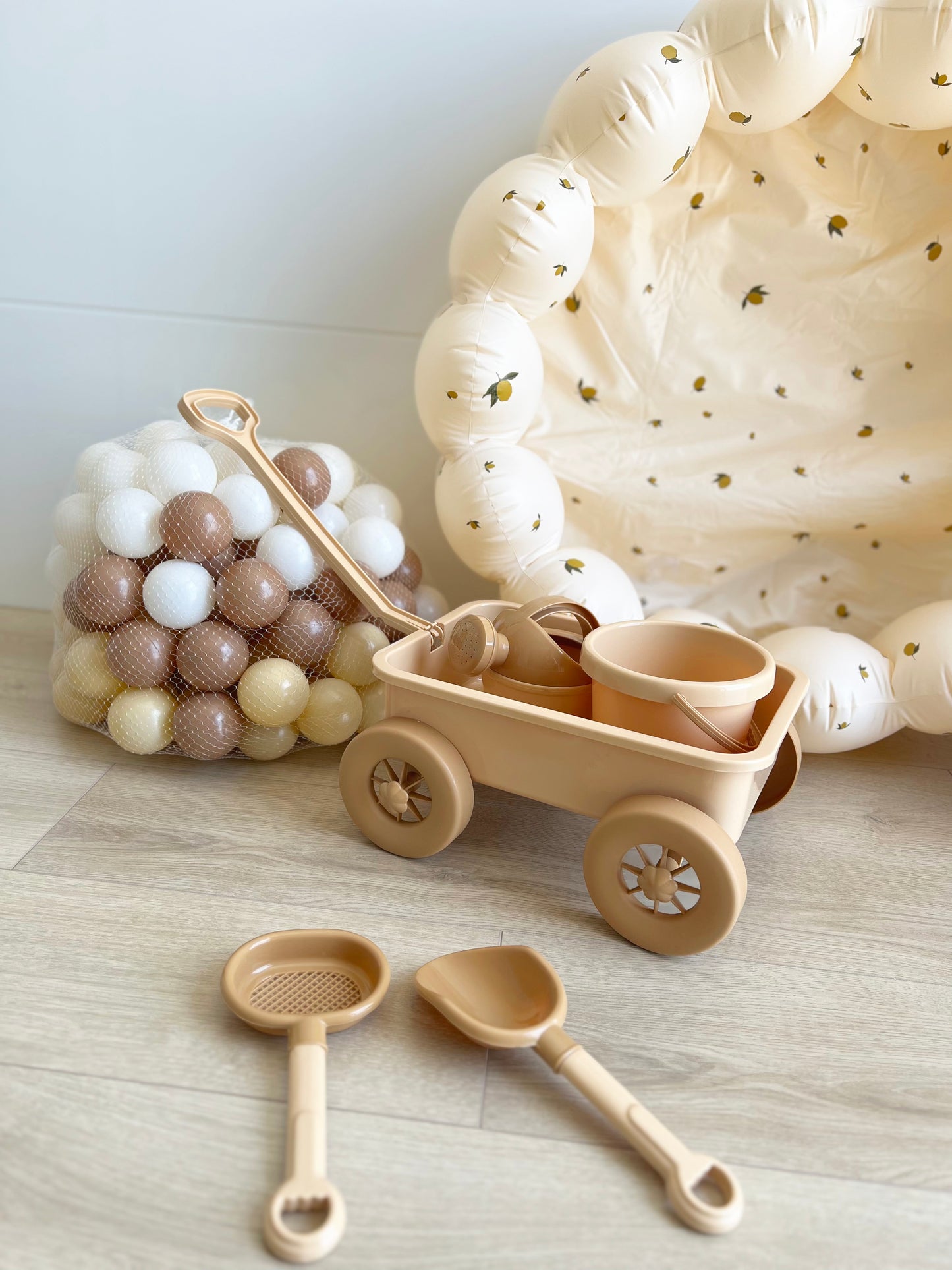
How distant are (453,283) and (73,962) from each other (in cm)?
77

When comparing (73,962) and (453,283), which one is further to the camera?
(453,283)

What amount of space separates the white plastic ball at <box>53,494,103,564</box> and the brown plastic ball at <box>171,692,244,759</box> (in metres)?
0.20

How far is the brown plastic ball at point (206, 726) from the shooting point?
1.00 meters

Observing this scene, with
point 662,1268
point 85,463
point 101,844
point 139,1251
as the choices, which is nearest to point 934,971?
point 662,1268

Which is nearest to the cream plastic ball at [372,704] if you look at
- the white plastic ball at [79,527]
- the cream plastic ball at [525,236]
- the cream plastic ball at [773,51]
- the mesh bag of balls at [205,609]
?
the mesh bag of balls at [205,609]

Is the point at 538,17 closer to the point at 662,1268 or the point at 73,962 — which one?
the point at 73,962

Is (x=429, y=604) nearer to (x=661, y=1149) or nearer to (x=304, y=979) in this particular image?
(x=304, y=979)

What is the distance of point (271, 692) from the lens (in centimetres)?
100

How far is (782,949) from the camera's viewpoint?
0.83m

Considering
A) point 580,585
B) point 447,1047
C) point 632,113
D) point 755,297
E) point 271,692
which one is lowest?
point 447,1047

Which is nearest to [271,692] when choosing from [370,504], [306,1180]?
[370,504]

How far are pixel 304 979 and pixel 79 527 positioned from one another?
1.95 feet

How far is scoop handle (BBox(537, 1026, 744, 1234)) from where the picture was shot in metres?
0.57

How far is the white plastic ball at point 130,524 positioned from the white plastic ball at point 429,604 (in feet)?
1.04
